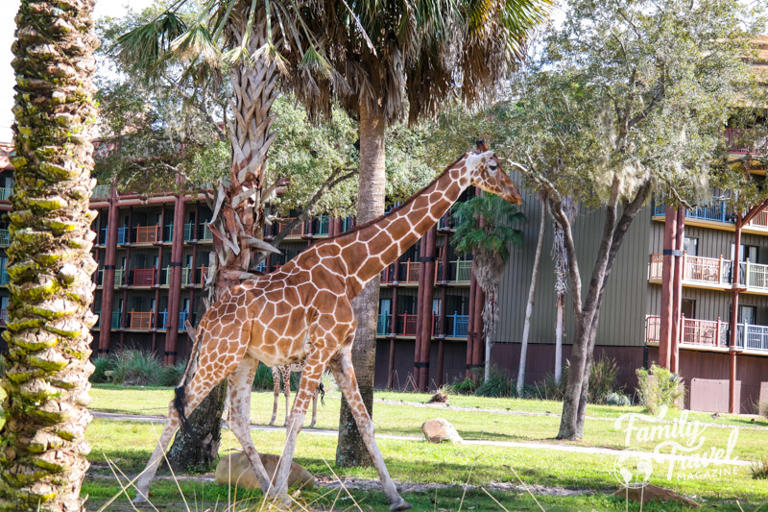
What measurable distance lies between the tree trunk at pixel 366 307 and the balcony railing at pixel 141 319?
4078cm

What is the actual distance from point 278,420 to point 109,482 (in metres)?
10.7

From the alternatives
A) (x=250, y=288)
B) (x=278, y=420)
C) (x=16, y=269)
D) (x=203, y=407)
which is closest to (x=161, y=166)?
(x=278, y=420)

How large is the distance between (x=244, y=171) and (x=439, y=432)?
7.44 meters

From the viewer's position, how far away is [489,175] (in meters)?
8.80

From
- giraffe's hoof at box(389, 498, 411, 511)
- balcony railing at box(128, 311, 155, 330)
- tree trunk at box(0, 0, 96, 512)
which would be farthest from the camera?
balcony railing at box(128, 311, 155, 330)

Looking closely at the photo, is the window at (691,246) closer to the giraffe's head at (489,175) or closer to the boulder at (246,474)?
the giraffe's head at (489,175)

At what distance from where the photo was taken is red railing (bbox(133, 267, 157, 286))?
50.2 meters

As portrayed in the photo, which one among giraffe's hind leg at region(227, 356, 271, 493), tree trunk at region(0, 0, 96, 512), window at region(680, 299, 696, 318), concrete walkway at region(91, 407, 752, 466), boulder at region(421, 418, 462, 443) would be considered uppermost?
window at region(680, 299, 696, 318)

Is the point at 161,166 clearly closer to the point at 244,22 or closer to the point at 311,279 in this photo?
the point at 244,22

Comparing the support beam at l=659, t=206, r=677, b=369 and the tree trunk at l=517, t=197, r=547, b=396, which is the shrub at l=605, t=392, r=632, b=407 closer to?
the support beam at l=659, t=206, r=677, b=369

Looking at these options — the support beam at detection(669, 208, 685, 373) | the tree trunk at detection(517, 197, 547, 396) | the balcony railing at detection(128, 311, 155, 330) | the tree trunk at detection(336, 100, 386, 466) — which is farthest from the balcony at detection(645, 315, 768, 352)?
the balcony railing at detection(128, 311, 155, 330)

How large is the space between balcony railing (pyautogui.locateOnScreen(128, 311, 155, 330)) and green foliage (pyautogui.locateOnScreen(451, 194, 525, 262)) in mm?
20385

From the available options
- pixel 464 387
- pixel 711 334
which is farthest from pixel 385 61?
pixel 711 334

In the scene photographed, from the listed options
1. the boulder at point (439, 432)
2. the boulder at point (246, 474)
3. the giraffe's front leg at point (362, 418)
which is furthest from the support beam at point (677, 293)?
the giraffe's front leg at point (362, 418)
